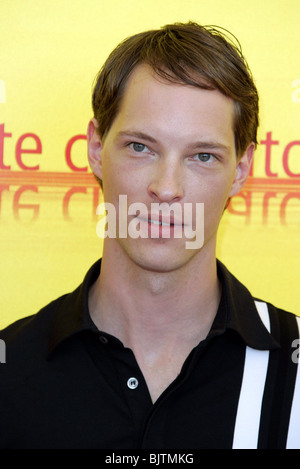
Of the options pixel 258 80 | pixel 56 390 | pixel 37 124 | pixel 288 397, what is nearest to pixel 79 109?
pixel 37 124

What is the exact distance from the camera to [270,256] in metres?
1.91

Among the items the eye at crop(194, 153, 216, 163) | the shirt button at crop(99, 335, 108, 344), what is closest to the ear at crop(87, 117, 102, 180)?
the eye at crop(194, 153, 216, 163)

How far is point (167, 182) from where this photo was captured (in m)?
1.27

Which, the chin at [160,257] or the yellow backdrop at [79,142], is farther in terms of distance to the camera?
the yellow backdrop at [79,142]

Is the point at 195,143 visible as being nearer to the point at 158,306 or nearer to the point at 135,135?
the point at 135,135

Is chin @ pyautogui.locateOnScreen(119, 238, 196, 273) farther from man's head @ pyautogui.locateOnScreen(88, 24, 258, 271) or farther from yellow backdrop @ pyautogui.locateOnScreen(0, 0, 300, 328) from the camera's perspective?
yellow backdrop @ pyautogui.locateOnScreen(0, 0, 300, 328)

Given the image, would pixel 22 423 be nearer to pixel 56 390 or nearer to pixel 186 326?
pixel 56 390

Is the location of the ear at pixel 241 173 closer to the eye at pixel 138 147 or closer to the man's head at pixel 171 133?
the man's head at pixel 171 133

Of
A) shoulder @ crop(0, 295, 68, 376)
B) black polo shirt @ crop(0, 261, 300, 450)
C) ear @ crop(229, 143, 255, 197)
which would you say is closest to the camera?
black polo shirt @ crop(0, 261, 300, 450)

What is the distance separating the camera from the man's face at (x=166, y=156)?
51.3 inches

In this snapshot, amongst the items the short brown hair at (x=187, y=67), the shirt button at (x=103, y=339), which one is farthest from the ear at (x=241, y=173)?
the shirt button at (x=103, y=339)

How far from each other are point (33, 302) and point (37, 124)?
46 centimetres

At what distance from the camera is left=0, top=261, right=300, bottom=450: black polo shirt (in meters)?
1.26
